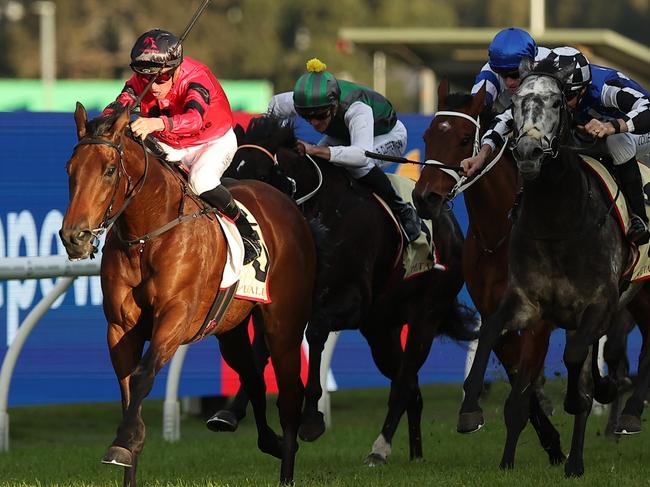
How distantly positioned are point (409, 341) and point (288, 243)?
1694 millimetres

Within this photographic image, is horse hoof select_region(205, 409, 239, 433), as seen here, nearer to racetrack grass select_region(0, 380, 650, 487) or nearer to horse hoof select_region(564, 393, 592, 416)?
racetrack grass select_region(0, 380, 650, 487)

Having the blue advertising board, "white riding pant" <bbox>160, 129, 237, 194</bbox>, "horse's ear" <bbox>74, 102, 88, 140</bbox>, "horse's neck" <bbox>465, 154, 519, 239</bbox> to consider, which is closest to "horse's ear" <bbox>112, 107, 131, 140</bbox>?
"horse's ear" <bbox>74, 102, 88, 140</bbox>

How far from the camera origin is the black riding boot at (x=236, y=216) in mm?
6527

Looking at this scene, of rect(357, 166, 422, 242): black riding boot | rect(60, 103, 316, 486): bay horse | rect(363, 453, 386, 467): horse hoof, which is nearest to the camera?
rect(60, 103, 316, 486): bay horse

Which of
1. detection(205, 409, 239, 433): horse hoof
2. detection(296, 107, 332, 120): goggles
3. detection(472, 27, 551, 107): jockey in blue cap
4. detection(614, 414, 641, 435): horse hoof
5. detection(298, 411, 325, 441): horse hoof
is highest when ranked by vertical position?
detection(472, 27, 551, 107): jockey in blue cap

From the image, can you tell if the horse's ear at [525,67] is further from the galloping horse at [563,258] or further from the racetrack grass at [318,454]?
the racetrack grass at [318,454]

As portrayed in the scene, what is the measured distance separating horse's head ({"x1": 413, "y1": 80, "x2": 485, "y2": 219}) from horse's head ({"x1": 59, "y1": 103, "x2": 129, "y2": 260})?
1.87m

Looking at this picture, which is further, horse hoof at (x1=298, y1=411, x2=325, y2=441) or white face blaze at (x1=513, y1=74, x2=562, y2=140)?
horse hoof at (x1=298, y1=411, x2=325, y2=441)

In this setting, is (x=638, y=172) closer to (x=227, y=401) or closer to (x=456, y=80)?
(x=227, y=401)

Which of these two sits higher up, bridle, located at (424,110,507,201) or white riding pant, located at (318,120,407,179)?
bridle, located at (424,110,507,201)

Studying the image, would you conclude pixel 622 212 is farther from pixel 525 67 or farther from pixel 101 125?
pixel 101 125

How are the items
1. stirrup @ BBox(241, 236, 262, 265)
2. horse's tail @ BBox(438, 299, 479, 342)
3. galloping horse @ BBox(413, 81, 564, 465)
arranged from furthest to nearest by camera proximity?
horse's tail @ BBox(438, 299, 479, 342), galloping horse @ BBox(413, 81, 564, 465), stirrup @ BBox(241, 236, 262, 265)

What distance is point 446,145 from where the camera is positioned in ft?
24.3

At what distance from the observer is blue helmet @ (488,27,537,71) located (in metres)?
7.30
